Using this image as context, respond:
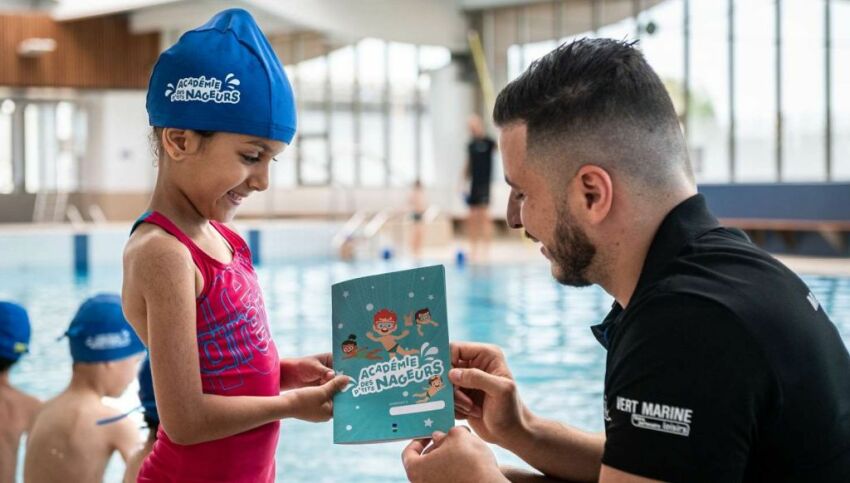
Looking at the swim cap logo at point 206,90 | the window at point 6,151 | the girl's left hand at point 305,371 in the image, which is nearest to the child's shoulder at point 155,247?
the swim cap logo at point 206,90

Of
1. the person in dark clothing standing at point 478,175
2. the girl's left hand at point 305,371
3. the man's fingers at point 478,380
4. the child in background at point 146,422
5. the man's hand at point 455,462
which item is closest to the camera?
the man's hand at point 455,462

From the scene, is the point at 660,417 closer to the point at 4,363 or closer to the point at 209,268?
the point at 209,268

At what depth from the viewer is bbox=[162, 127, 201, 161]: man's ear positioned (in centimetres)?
159

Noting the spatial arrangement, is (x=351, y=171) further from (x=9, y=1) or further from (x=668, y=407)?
(x=668, y=407)

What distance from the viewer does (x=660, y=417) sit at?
1062mm

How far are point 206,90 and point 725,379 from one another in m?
0.96

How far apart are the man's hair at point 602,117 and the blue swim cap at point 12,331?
1963 mm

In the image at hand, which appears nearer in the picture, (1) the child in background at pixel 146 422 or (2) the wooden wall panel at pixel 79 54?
(1) the child in background at pixel 146 422

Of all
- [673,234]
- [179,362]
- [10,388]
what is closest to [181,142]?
[179,362]

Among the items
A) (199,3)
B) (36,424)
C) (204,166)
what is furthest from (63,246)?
(204,166)

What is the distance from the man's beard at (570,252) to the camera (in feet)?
4.23

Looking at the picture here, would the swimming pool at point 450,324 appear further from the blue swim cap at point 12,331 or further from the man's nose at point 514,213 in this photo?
the man's nose at point 514,213

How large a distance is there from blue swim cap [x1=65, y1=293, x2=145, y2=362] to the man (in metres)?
1.38

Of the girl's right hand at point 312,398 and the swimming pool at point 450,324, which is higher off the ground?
the girl's right hand at point 312,398
